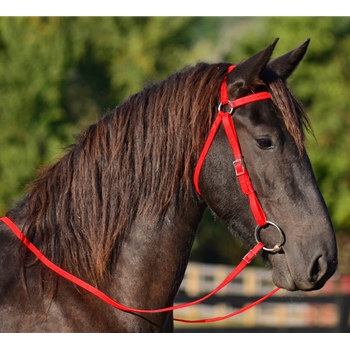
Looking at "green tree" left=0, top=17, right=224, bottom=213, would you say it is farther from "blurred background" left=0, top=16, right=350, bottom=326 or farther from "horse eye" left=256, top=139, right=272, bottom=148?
"horse eye" left=256, top=139, right=272, bottom=148

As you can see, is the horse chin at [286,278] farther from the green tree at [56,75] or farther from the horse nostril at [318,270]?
the green tree at [56,75]

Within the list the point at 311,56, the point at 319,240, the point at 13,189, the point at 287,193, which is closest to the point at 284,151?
the point at 287,193

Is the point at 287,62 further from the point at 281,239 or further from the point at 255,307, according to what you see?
the point at 255,307

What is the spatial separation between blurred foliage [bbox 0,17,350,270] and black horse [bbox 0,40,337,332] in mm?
12408

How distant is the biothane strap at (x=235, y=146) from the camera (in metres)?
3.15

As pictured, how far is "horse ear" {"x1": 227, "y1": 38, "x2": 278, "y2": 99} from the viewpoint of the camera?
3131 millimetres

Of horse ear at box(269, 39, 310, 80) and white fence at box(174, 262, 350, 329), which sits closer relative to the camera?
horse ear at box(269, 39, 310, 80)

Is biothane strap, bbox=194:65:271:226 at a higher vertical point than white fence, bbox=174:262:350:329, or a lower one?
higher

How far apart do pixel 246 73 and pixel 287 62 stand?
13.1 inches

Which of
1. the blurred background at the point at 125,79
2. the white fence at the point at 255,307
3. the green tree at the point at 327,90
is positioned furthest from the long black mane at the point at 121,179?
the green tree at the point at 327,90

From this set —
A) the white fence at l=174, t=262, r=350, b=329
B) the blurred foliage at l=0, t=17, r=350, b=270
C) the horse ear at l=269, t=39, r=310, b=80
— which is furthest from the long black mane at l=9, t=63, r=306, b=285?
the blurred foliage at l=0, t=17, r=350, b=270

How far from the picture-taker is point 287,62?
3412mm

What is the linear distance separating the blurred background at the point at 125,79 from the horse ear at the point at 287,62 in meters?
12.6

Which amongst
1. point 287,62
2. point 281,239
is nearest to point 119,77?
Result: point 287,62
